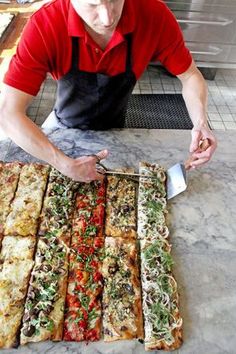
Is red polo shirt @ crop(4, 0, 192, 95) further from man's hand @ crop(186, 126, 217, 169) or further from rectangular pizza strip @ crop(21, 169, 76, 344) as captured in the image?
rectangular pizza strip @ crop(21, 169, 76, 344)

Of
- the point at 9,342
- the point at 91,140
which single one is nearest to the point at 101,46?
the point at 91,140

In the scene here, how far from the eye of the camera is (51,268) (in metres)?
1.47

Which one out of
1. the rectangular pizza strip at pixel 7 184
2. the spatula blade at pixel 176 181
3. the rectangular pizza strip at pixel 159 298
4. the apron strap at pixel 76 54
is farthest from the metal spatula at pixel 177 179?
the rectangular pizza strip at pixel 7 184

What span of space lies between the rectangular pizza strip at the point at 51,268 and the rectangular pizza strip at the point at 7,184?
0.18 meters

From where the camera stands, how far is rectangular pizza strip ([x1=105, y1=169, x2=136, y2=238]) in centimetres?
165

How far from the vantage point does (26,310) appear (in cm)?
135

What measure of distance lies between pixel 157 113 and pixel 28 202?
237 cm

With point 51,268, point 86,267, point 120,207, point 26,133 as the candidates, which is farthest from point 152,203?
point 26,133

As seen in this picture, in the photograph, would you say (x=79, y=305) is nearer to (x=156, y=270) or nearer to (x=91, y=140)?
(x=156, y=270)

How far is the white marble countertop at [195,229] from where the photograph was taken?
135 cm

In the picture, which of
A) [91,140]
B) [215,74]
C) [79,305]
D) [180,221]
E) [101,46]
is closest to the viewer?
[79,305]

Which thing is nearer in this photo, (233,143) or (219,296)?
(219,296)

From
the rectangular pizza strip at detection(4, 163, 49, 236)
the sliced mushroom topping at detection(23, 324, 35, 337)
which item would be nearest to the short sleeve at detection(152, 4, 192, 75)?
the rectangular pizza strip at detection(4, 163, 49, 236)

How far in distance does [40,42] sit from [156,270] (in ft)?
3.66
